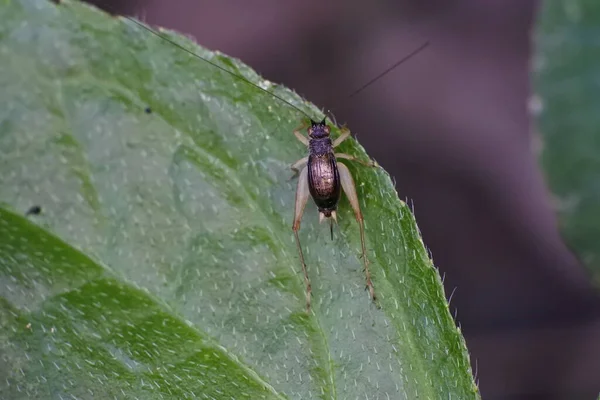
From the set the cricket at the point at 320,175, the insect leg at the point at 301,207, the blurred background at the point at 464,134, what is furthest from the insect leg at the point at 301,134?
the blurred background at the point at 464,134

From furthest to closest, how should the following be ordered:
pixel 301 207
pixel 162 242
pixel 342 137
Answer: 1. pixel 342 137
2. pixel 301 207
3. pixel 162 242

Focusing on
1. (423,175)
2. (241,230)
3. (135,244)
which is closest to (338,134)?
(241,230)

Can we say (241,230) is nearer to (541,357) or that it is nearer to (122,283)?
(122,283)

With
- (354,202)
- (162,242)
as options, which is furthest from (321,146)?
(162,242)

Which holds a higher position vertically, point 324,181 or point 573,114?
point 573,114

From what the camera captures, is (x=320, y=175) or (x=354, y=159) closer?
(x=354, y=159)

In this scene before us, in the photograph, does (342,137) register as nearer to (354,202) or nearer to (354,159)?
(354,159)
